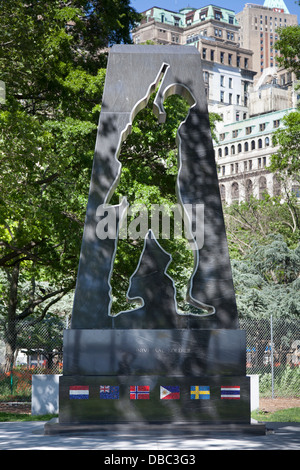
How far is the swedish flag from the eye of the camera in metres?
10.8

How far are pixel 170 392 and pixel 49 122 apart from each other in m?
10.7

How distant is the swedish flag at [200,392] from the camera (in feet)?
35.6

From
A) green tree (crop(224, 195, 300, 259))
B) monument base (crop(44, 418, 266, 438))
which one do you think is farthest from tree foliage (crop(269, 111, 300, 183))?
monument base (crop(44, 418, 266, 438))

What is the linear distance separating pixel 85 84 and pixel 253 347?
951 centimetres

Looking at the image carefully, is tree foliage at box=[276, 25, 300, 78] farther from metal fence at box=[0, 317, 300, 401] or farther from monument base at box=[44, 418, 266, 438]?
monument base at box=[44, 418, 266, 438]

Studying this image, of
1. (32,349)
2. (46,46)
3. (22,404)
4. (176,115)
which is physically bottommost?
(22,404)

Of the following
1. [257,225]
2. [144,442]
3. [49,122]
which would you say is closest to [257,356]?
[49,122]

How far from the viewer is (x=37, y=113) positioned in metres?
21.5

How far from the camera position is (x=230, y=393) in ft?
35.7

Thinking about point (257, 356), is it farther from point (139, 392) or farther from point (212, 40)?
point (212, 40)

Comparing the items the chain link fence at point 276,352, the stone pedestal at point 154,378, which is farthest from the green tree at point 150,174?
the stone pedestal at point 154,378
